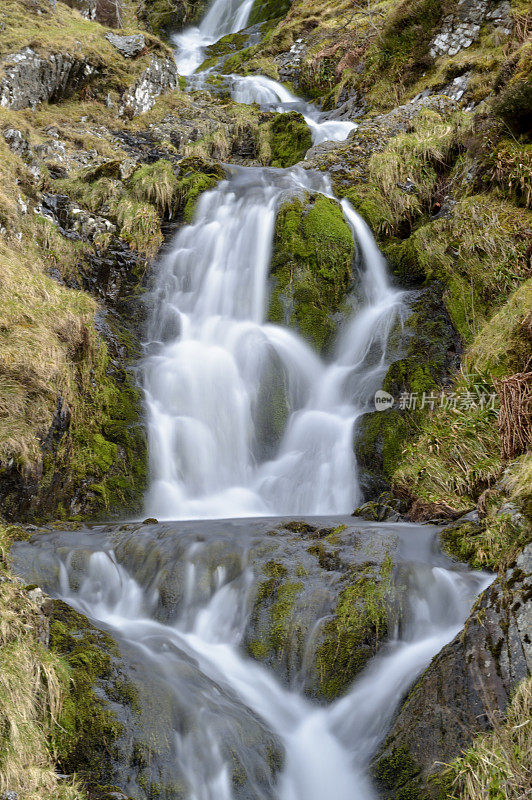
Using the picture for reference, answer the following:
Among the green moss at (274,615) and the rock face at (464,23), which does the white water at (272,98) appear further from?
the green moss at (274,615)

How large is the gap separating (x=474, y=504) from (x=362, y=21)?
20.1 m

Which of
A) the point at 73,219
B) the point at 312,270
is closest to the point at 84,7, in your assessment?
the point at 73,219

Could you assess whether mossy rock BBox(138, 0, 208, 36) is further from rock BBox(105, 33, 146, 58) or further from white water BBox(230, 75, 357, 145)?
rock BBox(105, 33, 146, 58)

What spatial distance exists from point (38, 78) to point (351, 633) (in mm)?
14242

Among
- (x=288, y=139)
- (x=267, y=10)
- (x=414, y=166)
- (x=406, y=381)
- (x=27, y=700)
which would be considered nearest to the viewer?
(x=27, y=700)

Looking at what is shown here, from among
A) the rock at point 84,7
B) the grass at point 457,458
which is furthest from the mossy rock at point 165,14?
the grass at point 457,458

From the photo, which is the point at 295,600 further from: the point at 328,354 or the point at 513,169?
the point at 513,169

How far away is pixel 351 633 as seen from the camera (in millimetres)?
3885

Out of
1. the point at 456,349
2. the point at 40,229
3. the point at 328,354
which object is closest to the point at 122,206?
the point at 40,229

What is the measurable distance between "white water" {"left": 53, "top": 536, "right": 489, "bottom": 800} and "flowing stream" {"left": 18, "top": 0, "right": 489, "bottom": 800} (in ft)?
0.04

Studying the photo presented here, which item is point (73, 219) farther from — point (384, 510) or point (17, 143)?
point (384, 510)

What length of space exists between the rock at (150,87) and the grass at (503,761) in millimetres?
15602

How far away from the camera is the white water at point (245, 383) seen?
23.6 ft

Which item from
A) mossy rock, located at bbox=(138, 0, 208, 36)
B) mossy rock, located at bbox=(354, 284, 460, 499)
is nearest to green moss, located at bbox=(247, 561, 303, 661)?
mossy rock, located at bbox=(354, 284, 460, 499)
